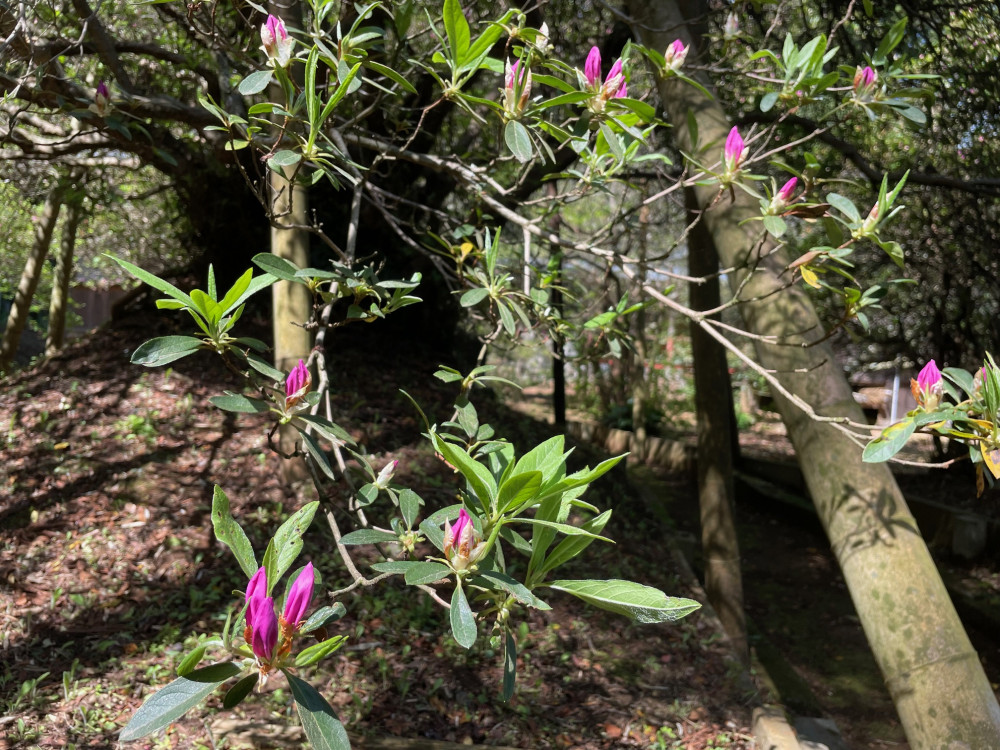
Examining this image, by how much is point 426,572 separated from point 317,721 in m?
0.22

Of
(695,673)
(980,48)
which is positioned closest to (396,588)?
(695,673)

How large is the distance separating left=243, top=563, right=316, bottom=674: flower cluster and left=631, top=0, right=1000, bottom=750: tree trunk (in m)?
1.32

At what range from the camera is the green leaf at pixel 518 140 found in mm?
1435

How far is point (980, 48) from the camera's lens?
4.27 metres

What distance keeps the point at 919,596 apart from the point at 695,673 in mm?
1516

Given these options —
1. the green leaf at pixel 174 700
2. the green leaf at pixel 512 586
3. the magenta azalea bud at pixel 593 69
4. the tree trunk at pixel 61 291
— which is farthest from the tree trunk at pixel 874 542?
the tree trunk at pixel 61 291

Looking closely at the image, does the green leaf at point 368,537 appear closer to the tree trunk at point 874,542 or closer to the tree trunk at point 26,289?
the tree trunk at point 874,542

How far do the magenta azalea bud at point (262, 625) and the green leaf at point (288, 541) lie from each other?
3.6 inches

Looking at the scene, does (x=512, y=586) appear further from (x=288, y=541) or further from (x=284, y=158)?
(x=284, y=158)

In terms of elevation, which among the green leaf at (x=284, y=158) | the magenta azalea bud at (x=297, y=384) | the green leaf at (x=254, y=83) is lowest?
the magenta azalea bud at (x=297, y=384)

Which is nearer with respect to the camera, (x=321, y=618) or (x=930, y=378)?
(x=321, y=618)

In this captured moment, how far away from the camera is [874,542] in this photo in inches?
68.3

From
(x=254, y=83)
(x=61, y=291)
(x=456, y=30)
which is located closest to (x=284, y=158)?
(x=254, y=83)

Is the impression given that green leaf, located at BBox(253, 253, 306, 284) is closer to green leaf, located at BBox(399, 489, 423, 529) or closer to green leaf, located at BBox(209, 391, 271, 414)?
green leaf, located at BBox(209, 391, 271, 414)
